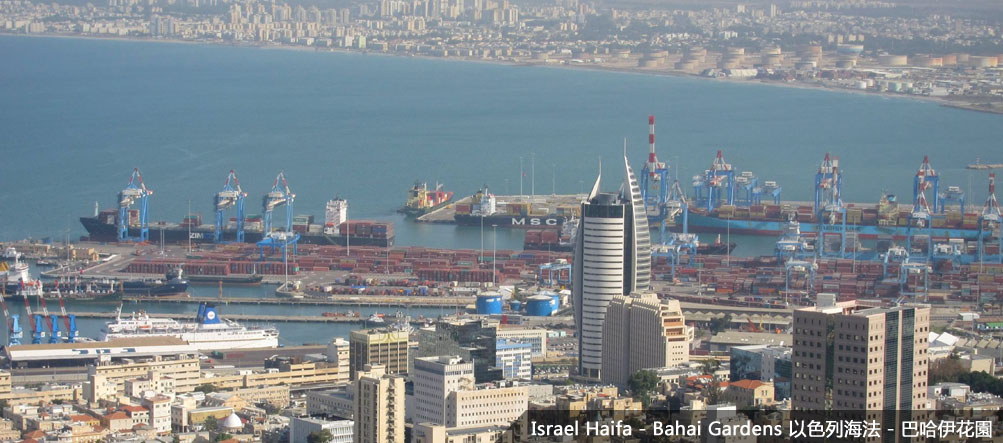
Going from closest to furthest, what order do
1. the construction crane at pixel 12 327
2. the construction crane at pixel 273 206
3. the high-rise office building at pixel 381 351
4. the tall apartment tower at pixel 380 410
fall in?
the tall apartment tower at pixel 380 410 < the high-rise office building at pixel 381 351 < the construction crane at pixel 12 327 < the construction crane at pixel 273 206

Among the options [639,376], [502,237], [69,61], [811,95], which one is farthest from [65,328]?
[69,61]

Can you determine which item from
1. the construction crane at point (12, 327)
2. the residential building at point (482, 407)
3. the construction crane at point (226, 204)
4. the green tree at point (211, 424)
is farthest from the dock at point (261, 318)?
the residential building at point (482, 407)

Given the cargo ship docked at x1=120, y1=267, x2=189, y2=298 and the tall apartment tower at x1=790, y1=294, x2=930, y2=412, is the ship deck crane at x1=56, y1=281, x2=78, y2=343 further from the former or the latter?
the tall apartment tower at x1=790, y1=294, x2=930, y2=412

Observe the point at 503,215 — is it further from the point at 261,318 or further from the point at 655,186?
the point at 261,318

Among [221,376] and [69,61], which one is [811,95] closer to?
[69,61]

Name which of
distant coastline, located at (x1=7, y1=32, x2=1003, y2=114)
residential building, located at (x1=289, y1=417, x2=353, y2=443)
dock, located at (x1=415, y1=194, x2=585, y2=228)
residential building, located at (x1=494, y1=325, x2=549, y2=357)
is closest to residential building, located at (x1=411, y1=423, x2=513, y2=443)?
residential building, located at (x1=289, y1=417, x2=353, y2=443)

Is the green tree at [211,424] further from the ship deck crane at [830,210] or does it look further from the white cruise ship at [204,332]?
the ship deck crane at [830,210]

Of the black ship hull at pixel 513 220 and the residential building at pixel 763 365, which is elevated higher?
the residential building at pixel 763 365
